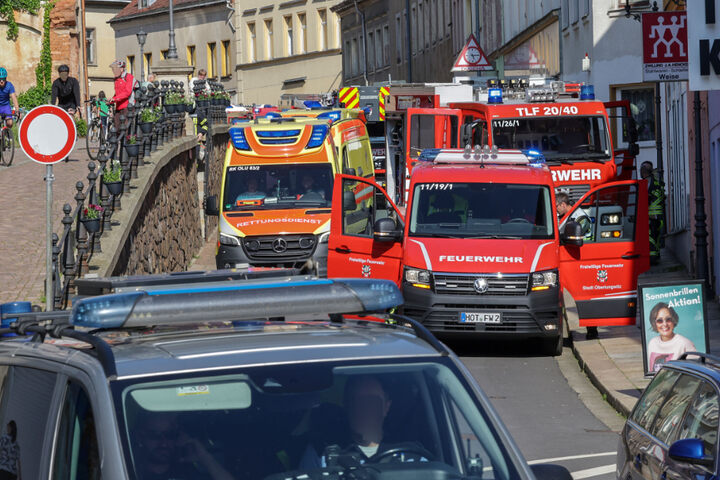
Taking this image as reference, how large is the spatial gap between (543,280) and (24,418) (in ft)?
40.1

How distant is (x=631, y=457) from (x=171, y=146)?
62.1 feet

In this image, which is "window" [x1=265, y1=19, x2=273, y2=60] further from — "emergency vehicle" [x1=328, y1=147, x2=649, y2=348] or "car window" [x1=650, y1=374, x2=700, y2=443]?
"car window" [x1=650, y1=374, x2=700, y2=443]

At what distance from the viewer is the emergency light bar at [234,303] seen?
457cm

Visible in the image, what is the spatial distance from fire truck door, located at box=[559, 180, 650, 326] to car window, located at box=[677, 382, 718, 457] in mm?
9744

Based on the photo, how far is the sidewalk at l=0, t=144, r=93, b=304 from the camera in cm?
1744

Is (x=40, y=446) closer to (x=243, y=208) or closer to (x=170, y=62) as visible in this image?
(x=243, y=208)

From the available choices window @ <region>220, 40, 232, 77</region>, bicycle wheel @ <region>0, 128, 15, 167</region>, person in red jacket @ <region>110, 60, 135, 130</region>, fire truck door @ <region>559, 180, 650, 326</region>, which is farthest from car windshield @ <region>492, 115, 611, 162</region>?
window @ <region>220, 40, 232, 77</region>

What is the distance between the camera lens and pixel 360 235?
17688 mm

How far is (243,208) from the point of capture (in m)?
22.7

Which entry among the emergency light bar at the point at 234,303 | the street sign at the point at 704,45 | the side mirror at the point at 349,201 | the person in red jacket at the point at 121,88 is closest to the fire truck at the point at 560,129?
the side mirror at the point at 349,201

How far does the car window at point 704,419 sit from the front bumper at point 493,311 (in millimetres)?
9196

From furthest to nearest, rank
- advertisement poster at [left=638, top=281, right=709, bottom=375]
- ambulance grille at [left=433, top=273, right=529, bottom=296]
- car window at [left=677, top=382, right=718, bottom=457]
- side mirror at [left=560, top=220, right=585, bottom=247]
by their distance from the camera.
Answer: side mirror at [left=560, top=220, right=585, bottom=247], ambulance grille at [left=433, top=273, right=529, bottom=296], advertisement poster at [left=638, top=281, right=709, bottom=375], car window at [left=677, top=382, right=718, bottom=457]

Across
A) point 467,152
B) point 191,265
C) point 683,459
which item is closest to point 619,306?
point 467,152

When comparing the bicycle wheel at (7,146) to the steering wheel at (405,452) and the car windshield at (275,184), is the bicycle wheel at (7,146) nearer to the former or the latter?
the car windshield at (275,184)
